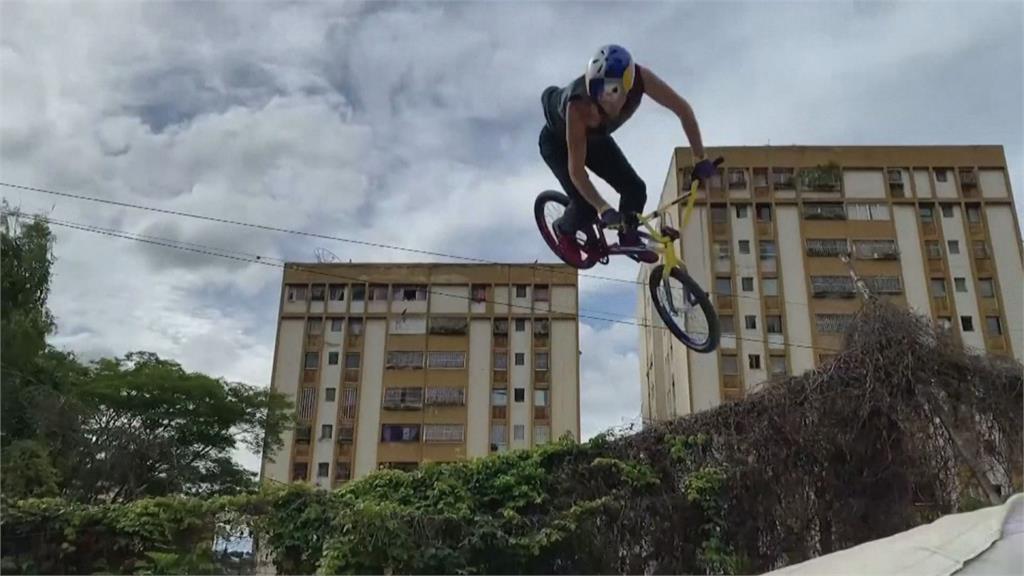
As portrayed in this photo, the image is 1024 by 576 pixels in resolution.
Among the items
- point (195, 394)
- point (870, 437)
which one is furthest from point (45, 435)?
point (870, 437)

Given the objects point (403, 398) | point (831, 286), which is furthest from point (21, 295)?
point (831, 286)

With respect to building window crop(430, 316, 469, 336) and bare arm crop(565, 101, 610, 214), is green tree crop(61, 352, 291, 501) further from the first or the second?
bare arm crop(565, 101, 610, 214)

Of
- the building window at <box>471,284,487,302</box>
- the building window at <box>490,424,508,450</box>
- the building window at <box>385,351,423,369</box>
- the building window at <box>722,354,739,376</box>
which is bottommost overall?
the building window at <box>490,424,508,450</box>

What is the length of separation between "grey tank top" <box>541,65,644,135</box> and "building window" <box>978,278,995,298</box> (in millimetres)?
29164

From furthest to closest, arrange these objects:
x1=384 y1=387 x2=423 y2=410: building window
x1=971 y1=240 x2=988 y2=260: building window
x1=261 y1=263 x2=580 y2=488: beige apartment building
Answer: x1=384 y1=387 x2=423 y2=410: building window
x1=261 y1=263 x2=580 y2=488: beige apartment building
x1=971 y1=240 x2=988 y2=260: building window

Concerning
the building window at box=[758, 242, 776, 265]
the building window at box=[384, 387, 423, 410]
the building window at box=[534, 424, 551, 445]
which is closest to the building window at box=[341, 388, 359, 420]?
the building window at box=[384, 387, 423, 410]

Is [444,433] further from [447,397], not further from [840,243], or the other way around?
[840,243]

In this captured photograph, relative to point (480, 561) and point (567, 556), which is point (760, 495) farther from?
point (480, 561)

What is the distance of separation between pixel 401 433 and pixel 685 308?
2629 centimetres

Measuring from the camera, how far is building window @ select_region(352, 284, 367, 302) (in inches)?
1273

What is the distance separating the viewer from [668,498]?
8.26 metres

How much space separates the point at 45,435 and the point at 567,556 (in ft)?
40.1

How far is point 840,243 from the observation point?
95.6 ft

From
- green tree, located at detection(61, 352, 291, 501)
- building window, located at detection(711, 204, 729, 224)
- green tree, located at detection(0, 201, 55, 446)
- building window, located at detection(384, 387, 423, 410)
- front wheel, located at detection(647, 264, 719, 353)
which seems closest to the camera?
front wheel, located at detection(647, 264, 719, 353)
